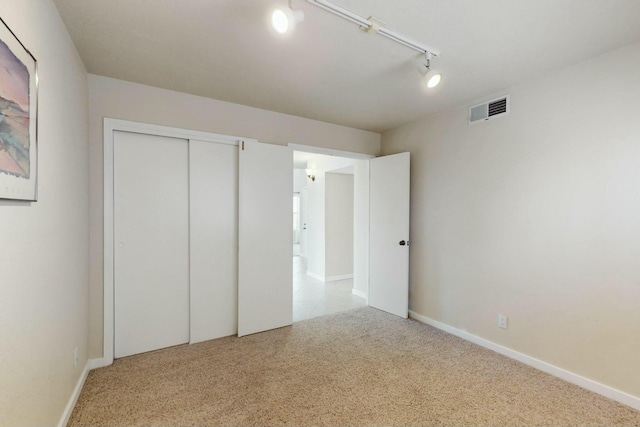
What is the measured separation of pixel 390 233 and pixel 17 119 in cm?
345

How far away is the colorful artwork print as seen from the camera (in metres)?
1.05

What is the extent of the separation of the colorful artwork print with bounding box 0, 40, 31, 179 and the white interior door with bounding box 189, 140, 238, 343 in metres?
1.64

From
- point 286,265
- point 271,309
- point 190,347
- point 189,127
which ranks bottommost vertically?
point 190,347

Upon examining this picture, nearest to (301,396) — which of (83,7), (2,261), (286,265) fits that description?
(286,265)

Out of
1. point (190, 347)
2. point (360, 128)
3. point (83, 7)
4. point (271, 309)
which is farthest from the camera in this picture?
point (360, 128)

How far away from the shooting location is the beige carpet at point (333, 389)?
1827mm

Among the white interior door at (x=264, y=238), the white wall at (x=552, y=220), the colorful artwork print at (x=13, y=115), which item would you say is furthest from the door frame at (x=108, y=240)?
the white wall at (x=552, y=220)

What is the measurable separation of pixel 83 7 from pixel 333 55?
155 cm

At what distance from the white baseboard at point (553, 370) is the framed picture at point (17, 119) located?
11.8ft

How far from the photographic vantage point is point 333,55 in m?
2.12

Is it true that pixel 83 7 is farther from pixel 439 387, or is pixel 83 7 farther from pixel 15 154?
pixel 439 387

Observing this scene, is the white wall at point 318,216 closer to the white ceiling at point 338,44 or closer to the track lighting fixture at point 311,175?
the track lighting fixture at point 311,175

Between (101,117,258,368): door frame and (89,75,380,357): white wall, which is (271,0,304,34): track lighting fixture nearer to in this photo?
(89,75,380,357): white wall

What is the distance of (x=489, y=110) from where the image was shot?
110 inches
